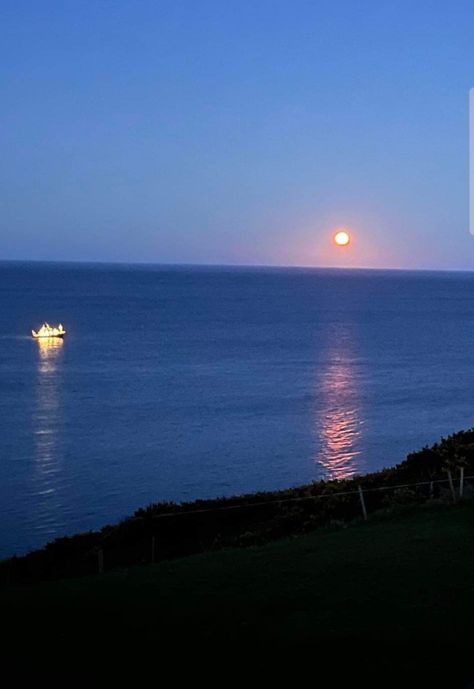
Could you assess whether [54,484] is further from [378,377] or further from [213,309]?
[213,309]

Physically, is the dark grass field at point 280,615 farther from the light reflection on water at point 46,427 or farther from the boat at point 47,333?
the boat at point 47,333

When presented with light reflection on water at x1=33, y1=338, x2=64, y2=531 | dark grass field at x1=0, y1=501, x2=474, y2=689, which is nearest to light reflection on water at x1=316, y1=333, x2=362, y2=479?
light reflection on water at x1=33, y1=338, x2=64, y2=531

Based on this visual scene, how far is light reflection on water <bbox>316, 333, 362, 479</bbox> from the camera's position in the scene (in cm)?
4088

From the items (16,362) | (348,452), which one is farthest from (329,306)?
(348,452)

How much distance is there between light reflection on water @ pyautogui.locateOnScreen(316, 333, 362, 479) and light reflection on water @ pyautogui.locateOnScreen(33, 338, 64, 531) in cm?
1225

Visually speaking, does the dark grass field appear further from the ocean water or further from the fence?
the ocean water

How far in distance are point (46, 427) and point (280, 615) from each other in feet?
125

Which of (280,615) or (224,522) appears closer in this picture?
(280,615)

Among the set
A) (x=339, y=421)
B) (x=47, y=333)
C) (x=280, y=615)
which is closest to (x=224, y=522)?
(x=280, y=615)

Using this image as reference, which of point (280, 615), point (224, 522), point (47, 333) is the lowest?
point (224, 522)

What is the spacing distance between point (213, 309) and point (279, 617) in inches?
5562

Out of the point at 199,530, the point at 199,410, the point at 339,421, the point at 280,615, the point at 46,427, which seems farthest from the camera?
the point at 199,410

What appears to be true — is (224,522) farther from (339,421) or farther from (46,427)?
(339,421)

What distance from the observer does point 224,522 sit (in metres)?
24.9
